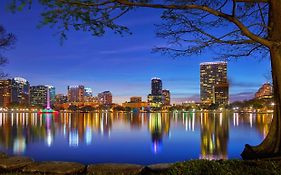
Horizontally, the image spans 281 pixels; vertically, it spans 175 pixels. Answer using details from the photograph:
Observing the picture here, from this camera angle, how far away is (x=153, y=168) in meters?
9.77

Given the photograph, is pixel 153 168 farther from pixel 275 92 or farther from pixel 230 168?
pixel 275 92

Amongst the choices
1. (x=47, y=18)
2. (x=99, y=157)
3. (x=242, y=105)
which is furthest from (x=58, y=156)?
(x=242, y=105)

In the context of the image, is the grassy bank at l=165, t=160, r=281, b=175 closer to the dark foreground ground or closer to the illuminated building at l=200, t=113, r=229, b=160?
the dark foreground ground

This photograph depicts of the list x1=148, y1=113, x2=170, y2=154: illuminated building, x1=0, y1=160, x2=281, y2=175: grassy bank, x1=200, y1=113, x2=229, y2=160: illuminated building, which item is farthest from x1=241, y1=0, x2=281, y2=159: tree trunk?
x1=148, y1=113, x2=170, y2=154: illuminated building

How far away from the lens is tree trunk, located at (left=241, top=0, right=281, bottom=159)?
9789 mm

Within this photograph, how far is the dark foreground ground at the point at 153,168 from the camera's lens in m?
7.48

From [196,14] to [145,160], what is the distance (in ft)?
45.1

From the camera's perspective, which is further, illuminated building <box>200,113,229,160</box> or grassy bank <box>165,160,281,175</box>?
illuminated building <box>200,113,229,160</box>

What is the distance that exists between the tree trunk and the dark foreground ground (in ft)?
7.65

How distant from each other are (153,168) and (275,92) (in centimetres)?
469

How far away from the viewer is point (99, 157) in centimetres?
2342

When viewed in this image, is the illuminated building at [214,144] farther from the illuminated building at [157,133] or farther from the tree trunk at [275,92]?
the tree trunk at [275,92]

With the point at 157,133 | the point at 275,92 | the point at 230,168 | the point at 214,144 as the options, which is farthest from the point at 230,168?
the point at 157,133

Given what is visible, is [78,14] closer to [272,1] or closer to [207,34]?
[207,34]
